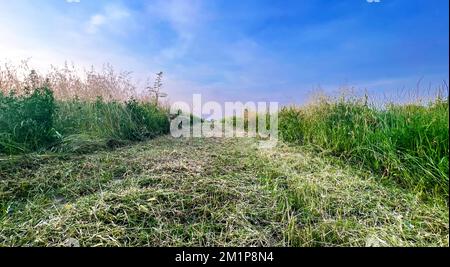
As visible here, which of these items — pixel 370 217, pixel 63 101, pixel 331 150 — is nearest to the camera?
pixel 370 217

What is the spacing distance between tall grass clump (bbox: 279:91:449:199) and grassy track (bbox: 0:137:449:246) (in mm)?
156

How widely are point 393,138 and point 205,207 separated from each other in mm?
1655

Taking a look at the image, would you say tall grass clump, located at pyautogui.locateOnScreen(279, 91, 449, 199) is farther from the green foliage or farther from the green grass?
the green foliage

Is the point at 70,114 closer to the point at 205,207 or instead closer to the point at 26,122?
the point at 26,122

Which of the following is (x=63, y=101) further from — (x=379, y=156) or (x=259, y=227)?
(x=379, y=156)

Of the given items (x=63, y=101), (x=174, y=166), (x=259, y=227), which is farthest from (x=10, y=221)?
(x=63, y=101)

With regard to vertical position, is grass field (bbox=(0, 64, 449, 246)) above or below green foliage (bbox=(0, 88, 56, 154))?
below

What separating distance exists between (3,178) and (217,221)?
5.87 ft

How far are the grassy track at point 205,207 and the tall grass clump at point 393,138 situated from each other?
16 cm

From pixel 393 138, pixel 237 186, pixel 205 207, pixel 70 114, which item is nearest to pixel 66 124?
pixel 70 114

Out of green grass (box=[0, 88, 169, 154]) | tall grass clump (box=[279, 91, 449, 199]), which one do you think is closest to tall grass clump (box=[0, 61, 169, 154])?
green grass (box=[0, 88, 169, 154])

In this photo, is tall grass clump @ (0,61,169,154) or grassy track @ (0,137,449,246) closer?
grassy track @ (0,137,449,246)

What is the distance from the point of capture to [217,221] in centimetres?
152

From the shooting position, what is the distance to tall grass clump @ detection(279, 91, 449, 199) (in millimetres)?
1847
